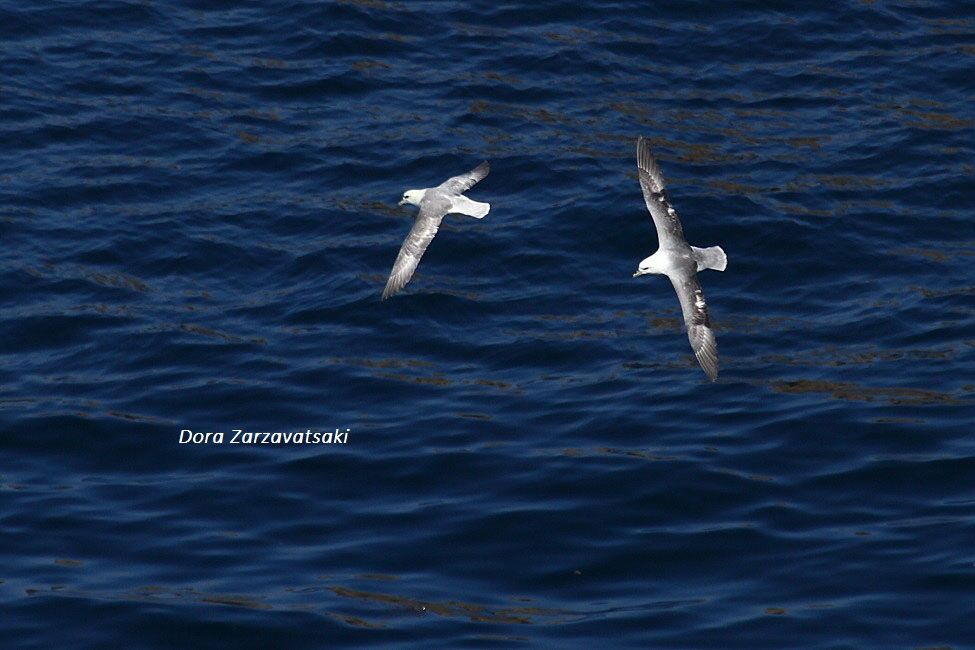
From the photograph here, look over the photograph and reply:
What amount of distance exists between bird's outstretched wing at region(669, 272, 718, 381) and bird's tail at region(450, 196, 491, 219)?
1790mm

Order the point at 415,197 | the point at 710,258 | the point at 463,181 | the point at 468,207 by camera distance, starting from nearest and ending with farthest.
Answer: the point at 710,258
the point at 468,207
the point at 415,197
the point at 463,181

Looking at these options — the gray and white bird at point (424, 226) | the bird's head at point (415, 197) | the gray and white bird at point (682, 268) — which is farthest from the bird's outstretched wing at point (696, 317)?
the bird's head at point (415, 197)

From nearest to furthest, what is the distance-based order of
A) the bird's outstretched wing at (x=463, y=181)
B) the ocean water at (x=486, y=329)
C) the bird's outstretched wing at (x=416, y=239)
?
the ocean water at (x=486, y=329) < the bird's outstretched wing at (x=416, y=239) < the bird's outstretched wing at (x=463, y=181)

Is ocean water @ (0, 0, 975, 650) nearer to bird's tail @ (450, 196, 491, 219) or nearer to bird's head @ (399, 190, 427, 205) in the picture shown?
bird's head @ (399, 190, 427, 205)

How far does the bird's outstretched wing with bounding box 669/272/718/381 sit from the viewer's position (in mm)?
14953

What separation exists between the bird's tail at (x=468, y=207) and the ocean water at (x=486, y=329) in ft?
5.47

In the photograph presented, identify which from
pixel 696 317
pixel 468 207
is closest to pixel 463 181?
pixel 468 207

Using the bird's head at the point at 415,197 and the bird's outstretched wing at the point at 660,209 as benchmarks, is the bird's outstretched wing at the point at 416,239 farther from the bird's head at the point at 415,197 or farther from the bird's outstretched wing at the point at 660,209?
the bird's outstretched wing at the point at 660,209

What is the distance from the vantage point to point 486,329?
17.3 m

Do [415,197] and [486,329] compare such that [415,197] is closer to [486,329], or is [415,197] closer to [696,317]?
[486,329]

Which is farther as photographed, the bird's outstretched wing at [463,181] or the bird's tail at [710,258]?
the bird's outstretched wing at [463,181]

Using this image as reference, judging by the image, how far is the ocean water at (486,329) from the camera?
14398 millimetres

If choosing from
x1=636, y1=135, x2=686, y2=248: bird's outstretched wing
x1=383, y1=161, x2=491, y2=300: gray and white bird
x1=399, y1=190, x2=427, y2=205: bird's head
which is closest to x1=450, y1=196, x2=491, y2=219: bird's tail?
x1=383, y1=161, x2=491, y2=300: gray and white bird

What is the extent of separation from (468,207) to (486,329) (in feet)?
5.96
